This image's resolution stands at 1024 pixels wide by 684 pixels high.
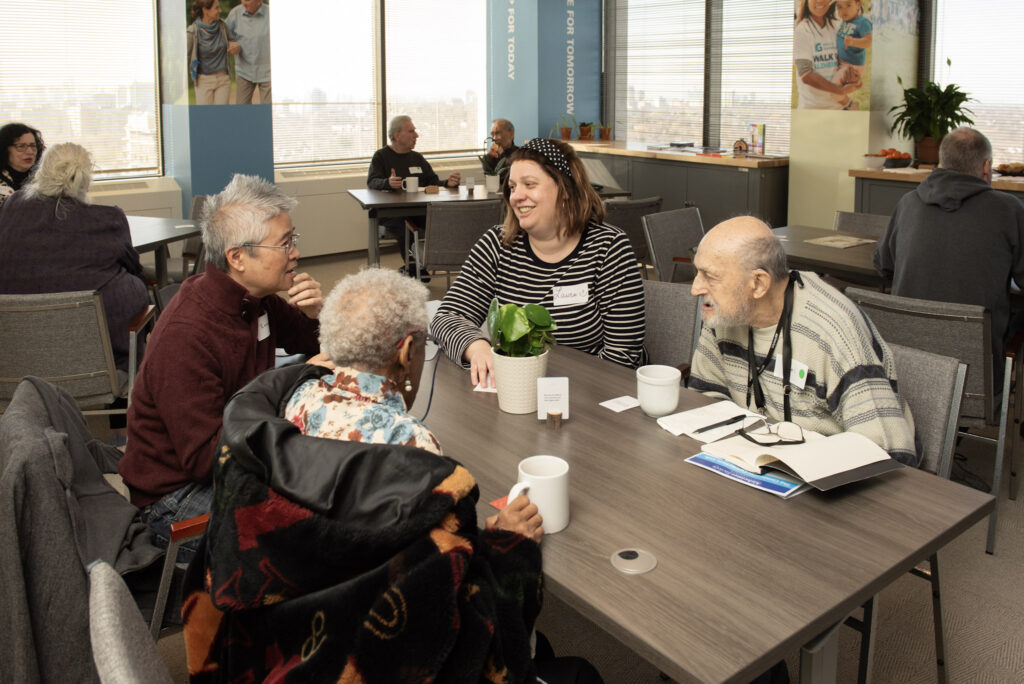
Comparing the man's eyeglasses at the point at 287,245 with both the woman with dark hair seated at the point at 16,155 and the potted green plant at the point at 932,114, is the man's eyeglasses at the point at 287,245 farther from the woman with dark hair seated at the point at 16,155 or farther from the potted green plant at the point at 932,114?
the potted green plant at the point at 932,114

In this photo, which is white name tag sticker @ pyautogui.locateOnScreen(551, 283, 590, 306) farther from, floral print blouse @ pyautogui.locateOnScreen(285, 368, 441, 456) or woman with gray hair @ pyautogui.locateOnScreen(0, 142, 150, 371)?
woman with gray hair @ pyautogui.locateOnScreen(0, 142, 150, 371)

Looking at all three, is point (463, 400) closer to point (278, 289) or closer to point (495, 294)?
point (278, 289)

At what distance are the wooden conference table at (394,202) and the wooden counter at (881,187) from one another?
2.76 metres

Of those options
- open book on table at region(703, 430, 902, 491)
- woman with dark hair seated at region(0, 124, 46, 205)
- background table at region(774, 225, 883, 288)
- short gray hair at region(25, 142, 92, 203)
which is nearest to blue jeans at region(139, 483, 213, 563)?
open book on table at region(703, 430, 902, 491)

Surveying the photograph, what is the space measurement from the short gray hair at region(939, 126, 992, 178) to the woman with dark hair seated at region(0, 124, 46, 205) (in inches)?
180

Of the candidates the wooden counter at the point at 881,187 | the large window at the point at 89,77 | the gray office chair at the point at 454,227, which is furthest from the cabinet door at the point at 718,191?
the large window at the point at 89,77

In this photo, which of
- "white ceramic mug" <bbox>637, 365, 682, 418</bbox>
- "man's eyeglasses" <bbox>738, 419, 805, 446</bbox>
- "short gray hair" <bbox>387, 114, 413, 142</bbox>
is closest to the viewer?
"man's eyeglasses" <bbox>738, 419, 805, 446</bbox>

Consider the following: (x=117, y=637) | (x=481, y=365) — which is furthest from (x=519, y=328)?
(x=117, y=637)

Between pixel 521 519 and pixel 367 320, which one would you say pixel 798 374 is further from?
pixel 367 320

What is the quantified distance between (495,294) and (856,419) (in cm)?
131

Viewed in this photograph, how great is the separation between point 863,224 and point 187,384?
392 cm

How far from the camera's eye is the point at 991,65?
671cm

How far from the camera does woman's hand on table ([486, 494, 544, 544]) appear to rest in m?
1.49

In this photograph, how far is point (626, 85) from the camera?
9.84m
